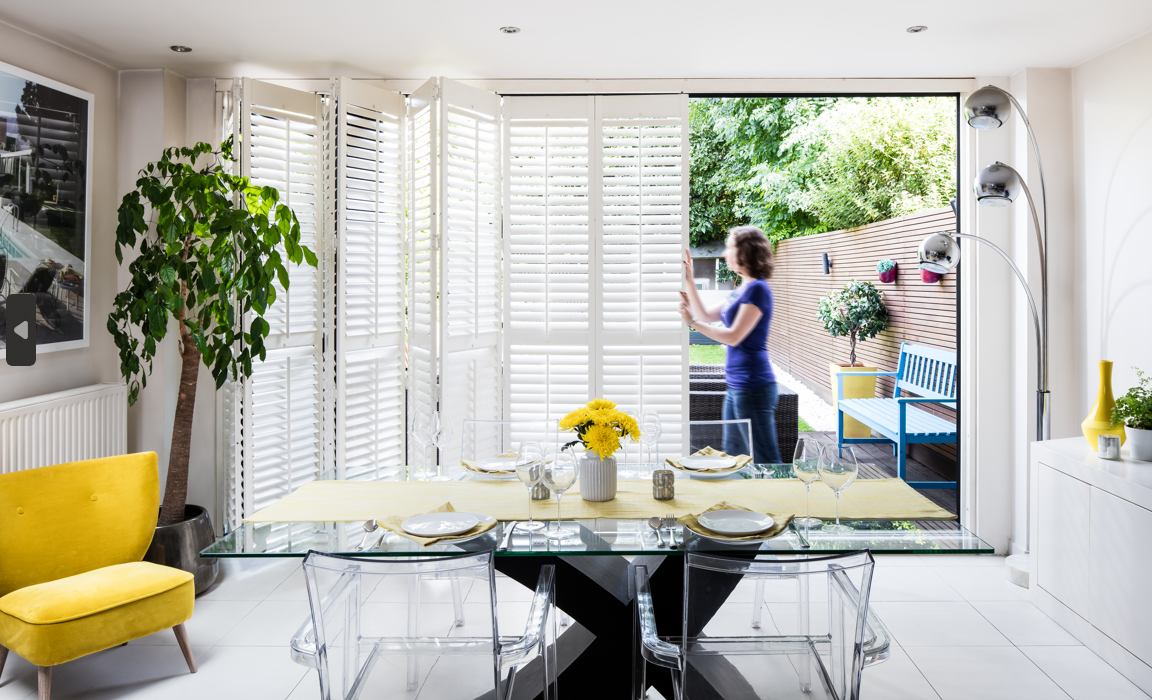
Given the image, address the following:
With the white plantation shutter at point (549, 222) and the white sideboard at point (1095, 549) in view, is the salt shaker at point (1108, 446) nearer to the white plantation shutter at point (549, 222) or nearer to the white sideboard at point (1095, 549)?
the white sideboard at point (1095, 549)

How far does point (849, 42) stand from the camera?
3244mm

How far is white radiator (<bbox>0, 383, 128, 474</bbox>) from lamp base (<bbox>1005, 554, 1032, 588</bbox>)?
407cm

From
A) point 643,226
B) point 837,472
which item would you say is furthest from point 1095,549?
point 643,226

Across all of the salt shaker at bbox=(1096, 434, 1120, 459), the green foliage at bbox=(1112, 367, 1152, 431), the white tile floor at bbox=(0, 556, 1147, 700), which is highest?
the green foliage at bbox=(1112, 367, 1152, 431)

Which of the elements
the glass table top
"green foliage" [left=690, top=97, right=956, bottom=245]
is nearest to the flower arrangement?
the glass table top

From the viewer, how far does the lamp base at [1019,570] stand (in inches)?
133

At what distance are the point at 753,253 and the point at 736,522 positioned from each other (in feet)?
5.64

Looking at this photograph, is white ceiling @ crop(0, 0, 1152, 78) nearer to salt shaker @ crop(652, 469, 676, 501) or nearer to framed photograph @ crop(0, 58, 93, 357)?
framed photograph @ crop(0, 58, 93, 357)

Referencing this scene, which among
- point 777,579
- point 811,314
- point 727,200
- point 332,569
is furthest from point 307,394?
point 727,200

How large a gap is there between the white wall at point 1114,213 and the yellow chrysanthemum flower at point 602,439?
2373 millimetres

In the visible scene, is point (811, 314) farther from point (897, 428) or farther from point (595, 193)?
point (595, 193)

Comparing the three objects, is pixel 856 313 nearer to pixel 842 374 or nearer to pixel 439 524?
pixel 842 374

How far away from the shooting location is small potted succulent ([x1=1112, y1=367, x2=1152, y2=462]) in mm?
2691

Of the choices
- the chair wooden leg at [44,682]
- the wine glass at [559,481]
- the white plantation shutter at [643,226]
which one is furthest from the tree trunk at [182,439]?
the wine glass at [559,481]
